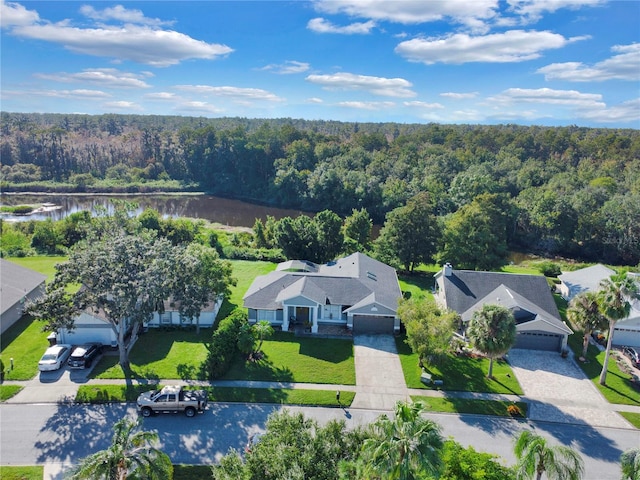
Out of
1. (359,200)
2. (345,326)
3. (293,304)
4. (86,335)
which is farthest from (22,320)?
(359,200)

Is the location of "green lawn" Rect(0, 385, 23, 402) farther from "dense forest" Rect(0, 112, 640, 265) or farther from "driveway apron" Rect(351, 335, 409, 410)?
"dense forest" Rect(0, 112, 640, 265)

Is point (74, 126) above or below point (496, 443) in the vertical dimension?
above

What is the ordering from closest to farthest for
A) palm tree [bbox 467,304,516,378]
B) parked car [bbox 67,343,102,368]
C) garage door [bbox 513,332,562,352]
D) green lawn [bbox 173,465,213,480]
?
green lawn [bbox 173,465,213,480] < palm tree [bbox 467,304,516,378] < parked car [bbox 67,343,102,368] < garage door [bbox 513,332,562,352]

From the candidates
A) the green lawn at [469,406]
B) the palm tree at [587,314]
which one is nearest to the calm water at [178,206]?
the green lawn at [469,406]

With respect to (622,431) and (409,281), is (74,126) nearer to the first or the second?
(409,281)

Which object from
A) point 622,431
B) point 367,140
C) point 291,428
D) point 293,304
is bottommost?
point 622,431

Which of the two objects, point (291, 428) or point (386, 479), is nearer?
point (386, 479)

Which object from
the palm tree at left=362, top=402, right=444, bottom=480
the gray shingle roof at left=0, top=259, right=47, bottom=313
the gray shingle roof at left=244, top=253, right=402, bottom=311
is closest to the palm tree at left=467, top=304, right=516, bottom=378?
the gray shingle roof at left=244, top=253, right=402, bottom=311

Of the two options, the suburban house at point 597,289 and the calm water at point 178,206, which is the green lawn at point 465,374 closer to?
the suburban house at point 597,289
